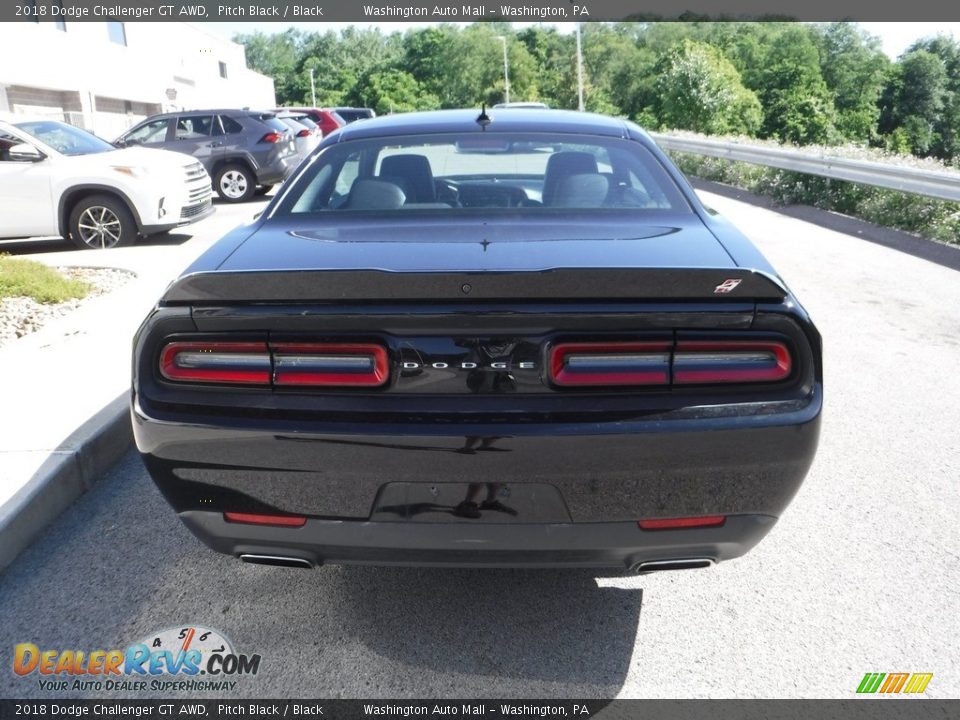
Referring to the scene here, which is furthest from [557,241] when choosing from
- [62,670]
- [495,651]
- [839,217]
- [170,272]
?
[839,217]

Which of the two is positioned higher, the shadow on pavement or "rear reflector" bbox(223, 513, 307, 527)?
"rear reflector" bbox(223, 513, 307, 527)

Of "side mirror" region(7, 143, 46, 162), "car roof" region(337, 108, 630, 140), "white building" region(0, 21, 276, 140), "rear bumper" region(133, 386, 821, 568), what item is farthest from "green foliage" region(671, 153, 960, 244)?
"white building" region(0, 21, 276, 140)

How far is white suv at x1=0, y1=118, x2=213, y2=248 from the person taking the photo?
9.99m

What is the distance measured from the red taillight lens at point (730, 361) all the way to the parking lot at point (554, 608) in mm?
919

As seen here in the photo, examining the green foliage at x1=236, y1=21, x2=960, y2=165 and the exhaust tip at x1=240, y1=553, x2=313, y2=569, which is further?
the green foliage at x1=236, y1=21, x2=960, y2=165

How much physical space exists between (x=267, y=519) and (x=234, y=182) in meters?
14.4

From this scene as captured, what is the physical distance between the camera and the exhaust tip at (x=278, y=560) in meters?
2.46

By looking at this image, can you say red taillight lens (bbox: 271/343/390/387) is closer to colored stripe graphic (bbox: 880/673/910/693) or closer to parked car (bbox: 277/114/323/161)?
colored stripe graphic (bbox: 880/673/910/693)

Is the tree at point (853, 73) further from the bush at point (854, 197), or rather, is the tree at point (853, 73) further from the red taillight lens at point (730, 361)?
the red taillight lens at point (730, 361)

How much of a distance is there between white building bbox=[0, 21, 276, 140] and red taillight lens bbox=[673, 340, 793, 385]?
2884 centimetres

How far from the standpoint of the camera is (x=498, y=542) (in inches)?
91.4

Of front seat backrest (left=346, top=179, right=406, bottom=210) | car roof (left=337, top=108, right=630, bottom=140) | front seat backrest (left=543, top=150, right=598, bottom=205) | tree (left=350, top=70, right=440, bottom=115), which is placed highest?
car roof (left=337, top=108, right=630, bottom=140)

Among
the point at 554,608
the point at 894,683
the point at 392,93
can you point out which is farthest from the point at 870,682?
the point at 392,93

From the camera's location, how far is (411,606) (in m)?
2.94
